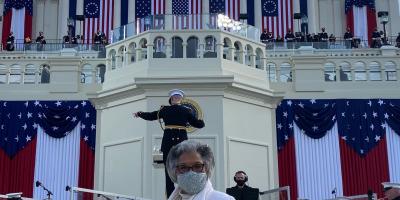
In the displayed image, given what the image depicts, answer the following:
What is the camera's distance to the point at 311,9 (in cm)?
2733

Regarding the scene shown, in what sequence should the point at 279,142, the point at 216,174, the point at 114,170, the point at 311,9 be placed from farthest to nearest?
the point at 311,9, the point at 279,142, the point at 114,170, the point at 216,174

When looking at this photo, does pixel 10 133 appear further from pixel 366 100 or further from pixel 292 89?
pixel 366 100

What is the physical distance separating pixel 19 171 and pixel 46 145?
0.85 meters

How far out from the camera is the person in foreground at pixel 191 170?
3469 millimetres

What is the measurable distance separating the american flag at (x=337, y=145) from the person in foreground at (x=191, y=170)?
1225cm

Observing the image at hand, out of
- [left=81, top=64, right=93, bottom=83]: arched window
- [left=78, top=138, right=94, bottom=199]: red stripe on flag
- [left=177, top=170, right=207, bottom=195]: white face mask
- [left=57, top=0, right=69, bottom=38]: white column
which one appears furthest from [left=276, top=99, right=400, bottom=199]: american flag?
[left=57, top=0, right=69, bottom=38]: white column

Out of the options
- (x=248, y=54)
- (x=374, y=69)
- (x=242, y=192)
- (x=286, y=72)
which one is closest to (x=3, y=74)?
(x=248, y=54)

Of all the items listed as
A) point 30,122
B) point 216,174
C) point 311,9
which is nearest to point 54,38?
point 311,9

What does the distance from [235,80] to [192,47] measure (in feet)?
3.93

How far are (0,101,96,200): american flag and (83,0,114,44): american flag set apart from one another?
11171 millimetres

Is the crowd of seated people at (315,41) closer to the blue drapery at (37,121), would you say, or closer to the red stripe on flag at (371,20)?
the red stripe on flag at (371,20)

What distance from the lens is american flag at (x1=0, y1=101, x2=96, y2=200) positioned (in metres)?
15.7

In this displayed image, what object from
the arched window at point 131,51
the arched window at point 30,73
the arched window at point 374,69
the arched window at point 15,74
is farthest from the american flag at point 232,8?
the arched window at point 131,51

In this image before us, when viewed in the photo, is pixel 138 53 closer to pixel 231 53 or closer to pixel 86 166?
pixel 231 53
